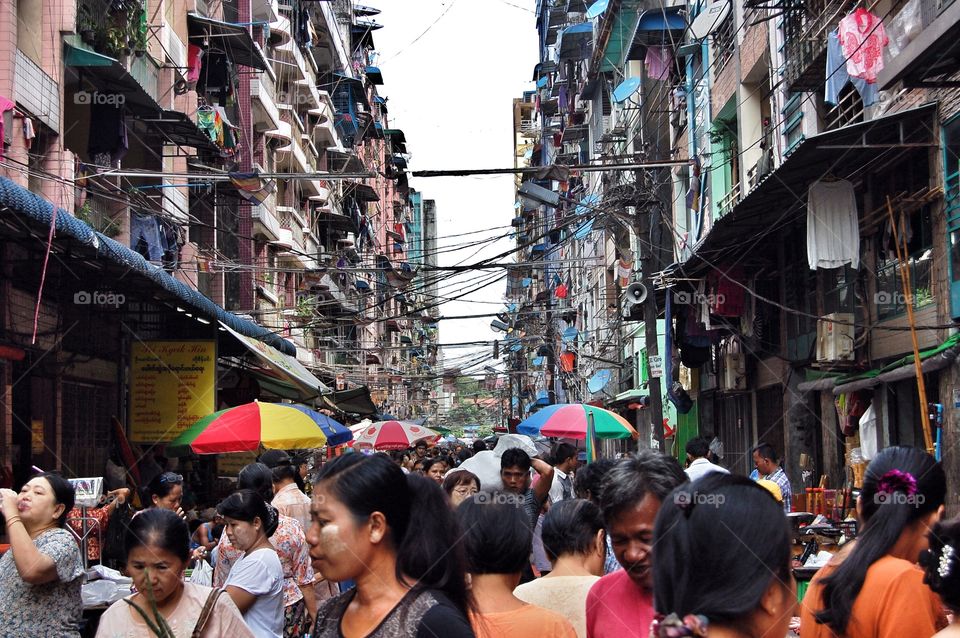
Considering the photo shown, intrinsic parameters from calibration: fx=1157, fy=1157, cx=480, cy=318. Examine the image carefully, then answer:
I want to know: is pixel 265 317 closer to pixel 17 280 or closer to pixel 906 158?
pixel 17 280

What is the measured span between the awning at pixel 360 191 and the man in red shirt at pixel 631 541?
49.3 meters

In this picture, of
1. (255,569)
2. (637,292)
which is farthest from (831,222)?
(255,569)

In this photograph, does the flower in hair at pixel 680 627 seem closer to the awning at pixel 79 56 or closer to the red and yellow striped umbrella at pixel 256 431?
the red and yellow striped umbrella at pixel 256 431

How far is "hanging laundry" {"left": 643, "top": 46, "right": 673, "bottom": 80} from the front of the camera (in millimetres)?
27250

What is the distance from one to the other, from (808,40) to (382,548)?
15263 millimetres

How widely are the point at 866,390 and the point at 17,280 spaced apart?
35.2 feet

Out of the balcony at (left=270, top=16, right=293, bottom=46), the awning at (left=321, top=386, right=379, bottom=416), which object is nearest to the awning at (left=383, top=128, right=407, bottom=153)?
the balcony at (left=270, top=16, right=293, bottom=46)

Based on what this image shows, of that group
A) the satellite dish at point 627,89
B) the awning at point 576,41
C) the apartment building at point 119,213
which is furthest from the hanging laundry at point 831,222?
the awning at point 576,41

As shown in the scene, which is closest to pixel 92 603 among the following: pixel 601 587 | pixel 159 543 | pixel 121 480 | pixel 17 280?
pixel 159 543

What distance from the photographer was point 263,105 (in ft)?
108

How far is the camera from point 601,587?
3.92 meters

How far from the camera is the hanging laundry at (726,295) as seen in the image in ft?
65.3

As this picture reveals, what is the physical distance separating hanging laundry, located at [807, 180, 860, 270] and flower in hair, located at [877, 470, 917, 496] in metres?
10.5

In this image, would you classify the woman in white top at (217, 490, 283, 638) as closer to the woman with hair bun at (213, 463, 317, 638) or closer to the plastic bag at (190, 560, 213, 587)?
the woman with hair bun at (213, 463, 317, 638)
